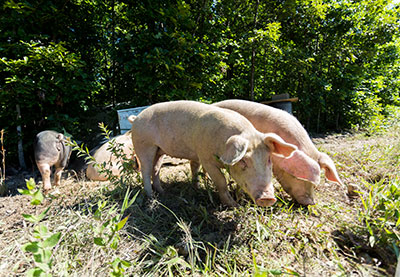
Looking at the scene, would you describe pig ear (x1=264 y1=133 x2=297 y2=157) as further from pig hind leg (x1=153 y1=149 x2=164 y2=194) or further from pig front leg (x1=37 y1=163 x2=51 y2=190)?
pig front leg (x1=37 y1=163 x2=51 y2=190)

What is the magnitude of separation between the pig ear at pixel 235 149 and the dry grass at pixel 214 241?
2.03 feet

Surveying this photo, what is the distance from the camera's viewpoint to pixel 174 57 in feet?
16.6

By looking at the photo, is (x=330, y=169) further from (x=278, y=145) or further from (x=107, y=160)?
(x=107, y=160)

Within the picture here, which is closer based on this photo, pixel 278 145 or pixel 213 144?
pixel 278 145

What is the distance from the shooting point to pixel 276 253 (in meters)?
1.66

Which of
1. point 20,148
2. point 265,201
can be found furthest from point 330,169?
point 20,148

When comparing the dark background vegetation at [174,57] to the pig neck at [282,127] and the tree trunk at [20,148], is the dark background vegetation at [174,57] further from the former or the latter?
the pig neck at [282,127]

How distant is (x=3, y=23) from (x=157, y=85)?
316cm

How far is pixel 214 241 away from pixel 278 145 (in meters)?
1.03

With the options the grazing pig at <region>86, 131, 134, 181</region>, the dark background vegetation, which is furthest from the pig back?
the dark background vegetation

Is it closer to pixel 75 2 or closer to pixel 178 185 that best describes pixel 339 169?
pixel 178 185

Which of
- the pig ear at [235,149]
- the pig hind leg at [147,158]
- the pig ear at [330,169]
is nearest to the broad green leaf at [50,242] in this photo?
the pig ear at [235,149]

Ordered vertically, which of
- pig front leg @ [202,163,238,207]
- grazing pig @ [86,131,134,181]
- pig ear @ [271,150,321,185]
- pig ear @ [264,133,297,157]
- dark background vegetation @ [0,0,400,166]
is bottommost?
grazing pig @ [86,131,134,181]

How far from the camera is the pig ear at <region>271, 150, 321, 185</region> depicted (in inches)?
77.8
